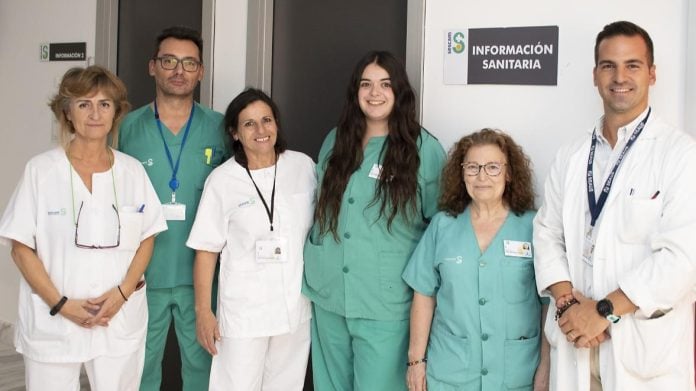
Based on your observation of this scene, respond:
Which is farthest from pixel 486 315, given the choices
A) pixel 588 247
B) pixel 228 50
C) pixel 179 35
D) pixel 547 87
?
pixel 228 50

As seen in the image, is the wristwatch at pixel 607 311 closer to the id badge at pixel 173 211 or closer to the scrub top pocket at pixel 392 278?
the scrub top pocket at pixel 392 278

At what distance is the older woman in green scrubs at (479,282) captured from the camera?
2.03 metres

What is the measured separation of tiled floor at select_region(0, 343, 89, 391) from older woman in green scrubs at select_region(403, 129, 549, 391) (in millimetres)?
2241

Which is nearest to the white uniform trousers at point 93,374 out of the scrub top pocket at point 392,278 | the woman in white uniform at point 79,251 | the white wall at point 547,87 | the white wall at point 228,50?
the woman in white uniform at point 79,251

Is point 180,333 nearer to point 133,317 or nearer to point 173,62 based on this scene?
point 133,317

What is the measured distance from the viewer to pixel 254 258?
2318 millimetres

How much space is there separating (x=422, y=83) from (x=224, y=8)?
1150 mm

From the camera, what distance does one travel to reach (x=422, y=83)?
8.83 ft

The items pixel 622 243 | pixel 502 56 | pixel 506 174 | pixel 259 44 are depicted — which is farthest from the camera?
pixel 259 44

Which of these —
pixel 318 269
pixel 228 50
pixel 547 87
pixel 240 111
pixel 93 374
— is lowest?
pixel 93 374

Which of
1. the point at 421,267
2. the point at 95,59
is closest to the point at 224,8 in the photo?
the point at 95,59

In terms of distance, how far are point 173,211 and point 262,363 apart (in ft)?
2.32

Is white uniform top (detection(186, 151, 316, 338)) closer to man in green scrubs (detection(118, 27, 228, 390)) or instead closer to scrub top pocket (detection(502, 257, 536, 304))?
man in green scrubs (detection(118, 27, 228, 390))

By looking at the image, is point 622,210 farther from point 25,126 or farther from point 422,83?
point 25,126
